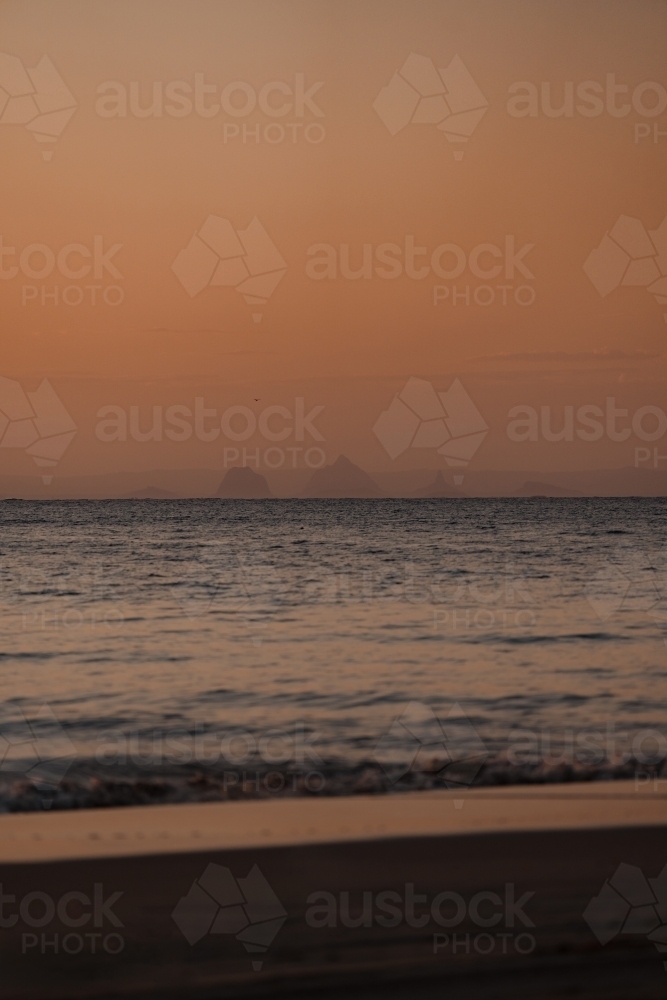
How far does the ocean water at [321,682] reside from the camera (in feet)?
26.1

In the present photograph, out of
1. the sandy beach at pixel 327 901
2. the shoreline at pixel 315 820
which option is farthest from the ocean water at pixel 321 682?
the sandy beach at pixel 327 901

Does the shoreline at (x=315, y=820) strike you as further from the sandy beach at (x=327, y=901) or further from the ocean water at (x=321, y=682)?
the ocean water at (x=321, y=682)

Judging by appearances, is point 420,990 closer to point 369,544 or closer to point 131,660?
point 131,660

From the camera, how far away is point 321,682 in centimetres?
1198

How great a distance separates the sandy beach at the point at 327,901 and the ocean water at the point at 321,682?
1.14 meters

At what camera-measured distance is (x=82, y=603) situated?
74.7ft

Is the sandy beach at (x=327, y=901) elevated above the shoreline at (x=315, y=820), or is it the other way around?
the sandy beach at (x=327, y=901)

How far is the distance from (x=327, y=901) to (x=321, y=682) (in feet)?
23.1

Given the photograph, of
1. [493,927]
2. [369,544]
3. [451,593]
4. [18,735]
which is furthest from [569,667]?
[369,544]

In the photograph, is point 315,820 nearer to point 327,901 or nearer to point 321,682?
point 327,901

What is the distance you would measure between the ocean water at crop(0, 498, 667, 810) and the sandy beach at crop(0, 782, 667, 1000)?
114cm

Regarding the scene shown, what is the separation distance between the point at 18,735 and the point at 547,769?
16.5 feet

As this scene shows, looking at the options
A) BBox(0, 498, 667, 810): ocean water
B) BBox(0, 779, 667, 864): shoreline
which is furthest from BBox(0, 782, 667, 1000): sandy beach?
BBox(0, 498, 667, 810): ocean water

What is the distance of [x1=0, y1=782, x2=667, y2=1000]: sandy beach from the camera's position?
4.21 m
